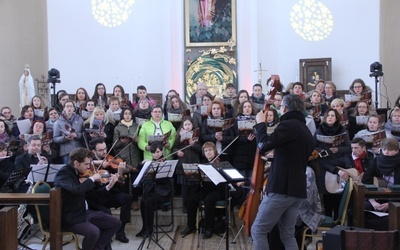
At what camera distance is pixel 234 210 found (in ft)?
22.4

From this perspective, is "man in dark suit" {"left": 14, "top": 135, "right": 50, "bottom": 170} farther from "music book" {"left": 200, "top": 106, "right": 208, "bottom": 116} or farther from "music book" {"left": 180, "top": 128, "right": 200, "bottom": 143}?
"music book" {"left": 200, "top": 106, "right": 208, "bottom": 116}

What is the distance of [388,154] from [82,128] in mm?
4376

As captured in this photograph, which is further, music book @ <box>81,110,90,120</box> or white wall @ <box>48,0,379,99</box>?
white wall @ <box>48,0,379,99</box>

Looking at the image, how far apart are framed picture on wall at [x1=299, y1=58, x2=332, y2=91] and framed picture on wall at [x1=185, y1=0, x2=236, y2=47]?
2.11 metres

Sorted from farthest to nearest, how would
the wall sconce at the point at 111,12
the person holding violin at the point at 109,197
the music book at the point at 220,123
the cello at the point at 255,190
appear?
the wall sconce at the point at 111,12 → the music book at the point at 220,123 → the person holding violin at the point at 109,197 → the cello at the point at 255,190

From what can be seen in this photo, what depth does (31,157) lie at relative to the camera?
6.19 metres

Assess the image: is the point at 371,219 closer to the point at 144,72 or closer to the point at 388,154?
the point at 388,154

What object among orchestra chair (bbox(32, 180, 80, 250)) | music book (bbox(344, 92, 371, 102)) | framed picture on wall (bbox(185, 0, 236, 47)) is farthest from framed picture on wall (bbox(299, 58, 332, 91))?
orchestra chair (bbox(32, 180, 80, 250))

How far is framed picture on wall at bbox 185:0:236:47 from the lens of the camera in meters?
13.1

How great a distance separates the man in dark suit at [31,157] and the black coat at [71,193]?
1449 mm

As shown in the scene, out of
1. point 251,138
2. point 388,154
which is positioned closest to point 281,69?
point 251,138

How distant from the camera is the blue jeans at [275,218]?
398 centimetres

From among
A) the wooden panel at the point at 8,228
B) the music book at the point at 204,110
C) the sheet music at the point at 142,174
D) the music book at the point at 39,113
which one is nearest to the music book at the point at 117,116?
the music book at the point at 204,110

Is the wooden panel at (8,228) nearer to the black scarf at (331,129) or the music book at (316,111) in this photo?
the black scarf at (331,129)
